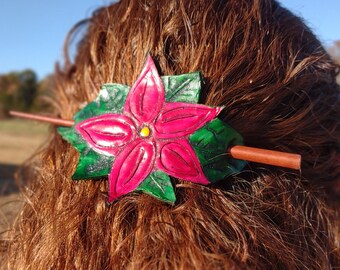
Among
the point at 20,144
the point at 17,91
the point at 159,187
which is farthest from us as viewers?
the point at 17,91

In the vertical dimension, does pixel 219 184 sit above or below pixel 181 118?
below

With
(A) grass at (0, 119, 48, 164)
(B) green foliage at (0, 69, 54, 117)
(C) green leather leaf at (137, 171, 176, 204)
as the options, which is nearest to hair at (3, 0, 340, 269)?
(C) green leather leaf at (137, 171, 176, 204)

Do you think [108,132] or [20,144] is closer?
[108,132]

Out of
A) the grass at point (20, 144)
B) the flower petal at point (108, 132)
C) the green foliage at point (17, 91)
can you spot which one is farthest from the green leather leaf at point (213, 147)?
the green foliage at point (17, 91)

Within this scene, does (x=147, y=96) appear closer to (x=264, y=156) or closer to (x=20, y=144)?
(x=264, y=156)

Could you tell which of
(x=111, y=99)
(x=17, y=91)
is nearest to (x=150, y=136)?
(x=111, y=99)

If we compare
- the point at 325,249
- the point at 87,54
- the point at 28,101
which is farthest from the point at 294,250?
the point at 28,101

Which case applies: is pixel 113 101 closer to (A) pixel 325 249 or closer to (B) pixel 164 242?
(B) pixel 164 242
